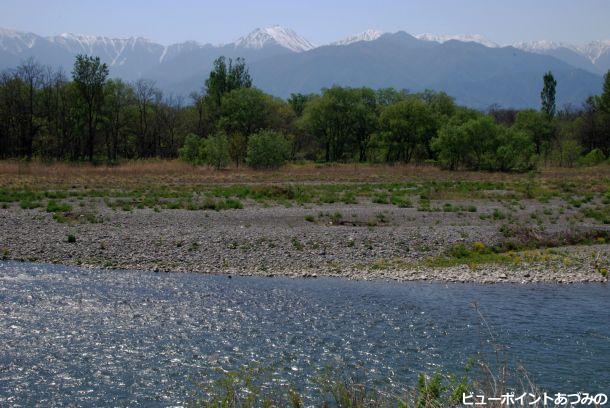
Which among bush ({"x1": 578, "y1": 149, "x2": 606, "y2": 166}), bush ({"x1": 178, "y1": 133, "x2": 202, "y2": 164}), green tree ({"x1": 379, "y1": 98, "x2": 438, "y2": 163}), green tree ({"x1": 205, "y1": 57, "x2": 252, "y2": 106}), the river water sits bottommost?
the river water

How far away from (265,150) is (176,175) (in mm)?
14491

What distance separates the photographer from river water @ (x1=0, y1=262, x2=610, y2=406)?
11.9m

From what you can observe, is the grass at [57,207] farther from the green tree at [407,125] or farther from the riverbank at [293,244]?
the green tree at [407,125]

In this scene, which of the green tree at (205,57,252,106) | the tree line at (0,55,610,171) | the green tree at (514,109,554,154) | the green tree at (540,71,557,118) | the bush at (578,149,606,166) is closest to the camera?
the tree line at (0,55,610,171)

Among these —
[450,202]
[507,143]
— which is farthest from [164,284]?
[507,143]

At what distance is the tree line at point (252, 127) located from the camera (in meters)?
82.1

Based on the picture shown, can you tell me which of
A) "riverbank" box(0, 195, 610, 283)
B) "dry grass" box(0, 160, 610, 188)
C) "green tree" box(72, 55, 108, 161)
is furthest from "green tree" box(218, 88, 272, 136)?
"riverbank" box(0, 195, 610, 283)

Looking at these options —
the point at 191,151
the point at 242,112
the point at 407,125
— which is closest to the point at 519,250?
the point at 191,151

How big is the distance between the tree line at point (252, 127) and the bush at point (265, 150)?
14 centimetres

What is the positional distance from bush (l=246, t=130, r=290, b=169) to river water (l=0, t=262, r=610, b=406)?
52.9 metres

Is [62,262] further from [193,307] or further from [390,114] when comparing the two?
[390,114]

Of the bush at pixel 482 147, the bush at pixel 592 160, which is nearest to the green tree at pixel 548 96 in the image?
the bush at pixel 592 160

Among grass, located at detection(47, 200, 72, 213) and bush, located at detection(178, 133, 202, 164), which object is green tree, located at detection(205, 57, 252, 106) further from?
grass, located at detection(47, 200, 72, 213)

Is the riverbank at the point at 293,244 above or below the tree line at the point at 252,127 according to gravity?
below
